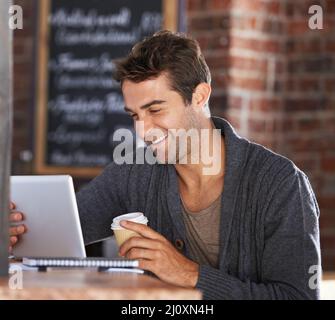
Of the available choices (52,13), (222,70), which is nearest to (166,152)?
(222,70)

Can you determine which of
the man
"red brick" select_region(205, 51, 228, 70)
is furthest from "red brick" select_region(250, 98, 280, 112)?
the man

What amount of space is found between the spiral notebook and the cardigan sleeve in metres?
0.23

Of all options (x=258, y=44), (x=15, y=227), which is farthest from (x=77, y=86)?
(x=15, y=227)

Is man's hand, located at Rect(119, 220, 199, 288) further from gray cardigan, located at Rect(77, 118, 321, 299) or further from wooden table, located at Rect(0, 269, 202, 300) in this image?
wooden table, located at Rect(0, 269, 202, 300)

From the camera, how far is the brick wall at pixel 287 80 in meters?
4.32

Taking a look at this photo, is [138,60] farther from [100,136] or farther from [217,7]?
[100,136]

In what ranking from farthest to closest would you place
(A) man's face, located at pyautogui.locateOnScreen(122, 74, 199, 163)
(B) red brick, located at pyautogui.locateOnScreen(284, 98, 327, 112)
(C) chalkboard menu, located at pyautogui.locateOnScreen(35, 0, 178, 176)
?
(C) chalkboard menu, located at pyautogui.locateOnScreen(35, 0, 178, 176) → (B) red brick, located at pyautogui.locateOnScreen(284, 98, 327, 112) → (A) man's face, located at pyautogui.locateOnScreen(122, 74, 199, 163)

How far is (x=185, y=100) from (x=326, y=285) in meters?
1.25

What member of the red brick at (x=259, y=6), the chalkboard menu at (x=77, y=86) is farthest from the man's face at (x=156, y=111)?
the chalkboard menu at (x=77, y=86)

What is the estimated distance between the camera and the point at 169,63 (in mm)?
2623

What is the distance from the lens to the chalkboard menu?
4727 millimetres

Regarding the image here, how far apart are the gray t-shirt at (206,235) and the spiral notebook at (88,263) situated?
1.64 ft

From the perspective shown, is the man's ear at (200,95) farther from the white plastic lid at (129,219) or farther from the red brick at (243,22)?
the red brick at (243,22)
